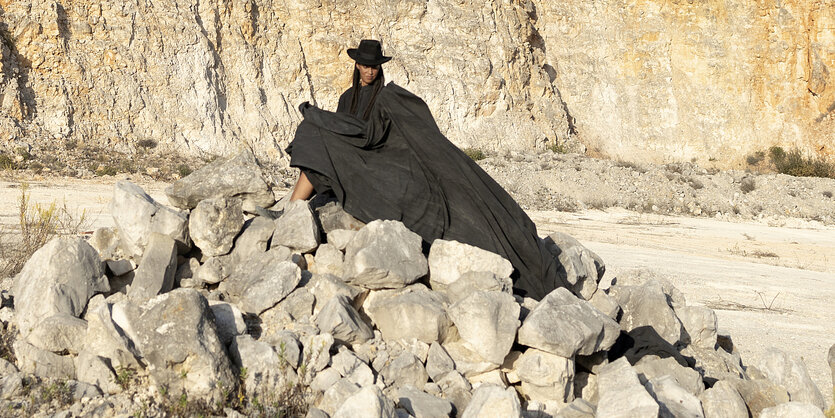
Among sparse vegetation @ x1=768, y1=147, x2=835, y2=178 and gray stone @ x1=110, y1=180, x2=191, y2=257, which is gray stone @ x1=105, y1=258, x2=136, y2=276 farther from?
sparse vegetation @ x1=768, y1=147, x2=835, y2=178

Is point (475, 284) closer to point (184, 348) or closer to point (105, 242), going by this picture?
point (184, 348)

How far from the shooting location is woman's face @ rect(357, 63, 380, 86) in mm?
4574

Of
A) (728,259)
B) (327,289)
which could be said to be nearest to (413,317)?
(327,289)

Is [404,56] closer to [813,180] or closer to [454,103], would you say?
[454,103]

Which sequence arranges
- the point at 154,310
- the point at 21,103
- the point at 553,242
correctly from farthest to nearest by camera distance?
the point at 21,103, the point at 553,242, the point at 154,310

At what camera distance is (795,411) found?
9.66 feet

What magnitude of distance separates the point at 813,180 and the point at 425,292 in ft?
60.3

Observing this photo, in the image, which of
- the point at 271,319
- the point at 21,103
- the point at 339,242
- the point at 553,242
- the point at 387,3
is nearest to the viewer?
the point at 271,319

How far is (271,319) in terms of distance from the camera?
11.4 ft

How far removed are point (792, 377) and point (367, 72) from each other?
10.4ft

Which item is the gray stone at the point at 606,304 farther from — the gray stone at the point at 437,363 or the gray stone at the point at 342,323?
the gray stone at the point at 342,323

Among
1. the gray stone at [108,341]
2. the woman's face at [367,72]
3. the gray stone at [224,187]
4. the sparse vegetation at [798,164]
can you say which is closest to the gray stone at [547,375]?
the gray stone at [108,341]

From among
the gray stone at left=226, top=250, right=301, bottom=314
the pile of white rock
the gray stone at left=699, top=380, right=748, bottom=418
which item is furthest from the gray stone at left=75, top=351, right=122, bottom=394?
the gray stone at left=699, top=380, right=748, bottom=418

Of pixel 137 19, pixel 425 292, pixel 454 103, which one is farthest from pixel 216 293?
pixel 454 103
